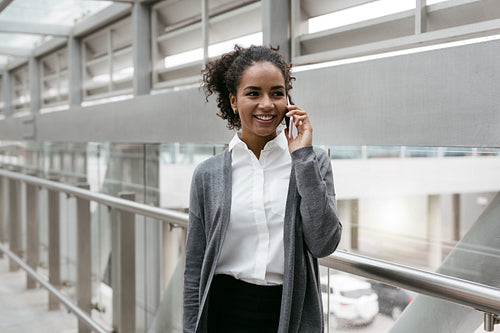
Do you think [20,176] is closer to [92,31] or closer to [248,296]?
[92,31]

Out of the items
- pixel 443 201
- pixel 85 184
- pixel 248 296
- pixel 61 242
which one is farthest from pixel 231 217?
pixel 443 201

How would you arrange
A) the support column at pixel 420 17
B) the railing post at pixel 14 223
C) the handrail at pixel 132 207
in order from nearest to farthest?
the handrail at pixel 132 207, the support column at pixel 420 17, the railing post at pixel 14 223

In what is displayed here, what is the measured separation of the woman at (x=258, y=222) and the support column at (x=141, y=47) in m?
5.14

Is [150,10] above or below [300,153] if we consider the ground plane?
above

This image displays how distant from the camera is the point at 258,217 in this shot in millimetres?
1559

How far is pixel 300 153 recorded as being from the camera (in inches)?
56.3

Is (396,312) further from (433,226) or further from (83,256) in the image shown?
(433,226)

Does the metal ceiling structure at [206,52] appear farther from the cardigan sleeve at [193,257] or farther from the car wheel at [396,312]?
the cardigan sleeve at [193,257]

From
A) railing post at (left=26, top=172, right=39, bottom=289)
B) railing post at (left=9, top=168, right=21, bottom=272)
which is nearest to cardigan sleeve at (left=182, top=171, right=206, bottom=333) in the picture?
railing post at (left=26, top=172, right=39, bottom=289)

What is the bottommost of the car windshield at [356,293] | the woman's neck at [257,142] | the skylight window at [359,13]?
the car windshield at [356,293]

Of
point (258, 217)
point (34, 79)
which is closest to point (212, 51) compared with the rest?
point (258, 217)

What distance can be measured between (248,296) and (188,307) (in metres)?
0.23

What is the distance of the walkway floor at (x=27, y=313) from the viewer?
5.21 meters

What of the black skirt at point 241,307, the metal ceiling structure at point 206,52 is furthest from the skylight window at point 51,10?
the black skirt at point 241,307
